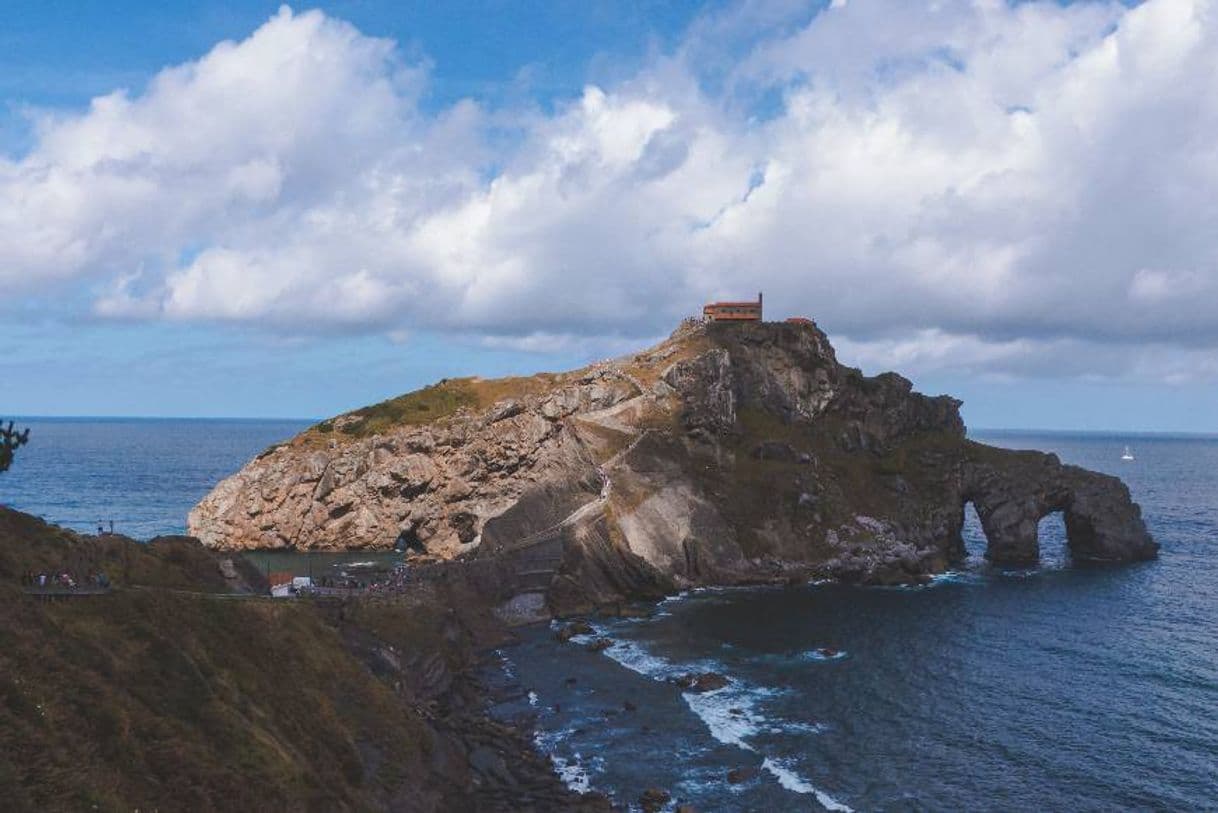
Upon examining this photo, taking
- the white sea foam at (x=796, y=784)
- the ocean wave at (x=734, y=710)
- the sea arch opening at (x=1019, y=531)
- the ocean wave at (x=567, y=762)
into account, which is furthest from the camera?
the sea arch opening at (x=1019, y=531)

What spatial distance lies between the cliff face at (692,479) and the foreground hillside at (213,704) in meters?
43.5

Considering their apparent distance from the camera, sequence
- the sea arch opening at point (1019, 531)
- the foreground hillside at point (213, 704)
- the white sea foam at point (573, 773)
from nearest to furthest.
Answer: the foreground hillside at point (213, 704), the white sea foam at point (573, 773), the sea arch opening at point (1019, 531)

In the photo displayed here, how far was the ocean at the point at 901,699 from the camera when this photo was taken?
5600 cm

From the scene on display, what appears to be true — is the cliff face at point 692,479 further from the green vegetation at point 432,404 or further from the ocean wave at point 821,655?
the ocean wave at point 821,655

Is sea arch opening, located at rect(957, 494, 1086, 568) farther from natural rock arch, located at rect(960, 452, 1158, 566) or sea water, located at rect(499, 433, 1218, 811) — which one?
sea water, located at rect(499, 433, 1218, 811)

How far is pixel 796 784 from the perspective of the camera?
55.7m

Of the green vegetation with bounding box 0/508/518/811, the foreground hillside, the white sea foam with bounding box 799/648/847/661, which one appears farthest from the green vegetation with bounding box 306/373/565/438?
the green vegetation with bounding box 0/508/518/811

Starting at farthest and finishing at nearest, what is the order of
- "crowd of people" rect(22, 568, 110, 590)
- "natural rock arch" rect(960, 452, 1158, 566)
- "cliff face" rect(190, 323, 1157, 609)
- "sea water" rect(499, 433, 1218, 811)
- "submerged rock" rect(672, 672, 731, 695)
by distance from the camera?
1. "natural rock arch" rect(960, 452, 1158, 566)
2. "cliff face" rect(190, 323, 1157, 609)
3. "submerged rock" rect(672, 672, 731, 695)
4. "sea water" rect(499, 433, 1218, 811)
5. "crowd of people" rect(22, 568, 110, 590)

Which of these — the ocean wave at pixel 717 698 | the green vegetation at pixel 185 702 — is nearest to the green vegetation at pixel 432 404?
the ocean wave at pixel 717 698

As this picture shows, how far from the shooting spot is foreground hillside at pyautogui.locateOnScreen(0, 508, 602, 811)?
34.2m

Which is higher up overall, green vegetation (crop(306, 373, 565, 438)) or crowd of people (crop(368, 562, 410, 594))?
green vegetation (crop(306, 373, 565, 438))

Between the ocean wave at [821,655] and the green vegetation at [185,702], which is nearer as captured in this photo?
the green vegetation at [185,702]

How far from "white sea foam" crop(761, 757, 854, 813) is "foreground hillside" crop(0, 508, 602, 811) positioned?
12497mm

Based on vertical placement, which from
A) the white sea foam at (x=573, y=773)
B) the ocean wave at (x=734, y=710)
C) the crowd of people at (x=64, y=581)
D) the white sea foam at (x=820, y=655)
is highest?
the crowd of people at (x=64, y=581)
